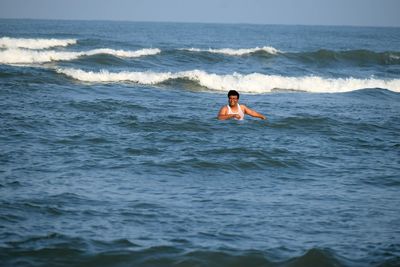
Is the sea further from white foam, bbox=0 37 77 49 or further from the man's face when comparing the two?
white foam, bbox=0 37 77 49

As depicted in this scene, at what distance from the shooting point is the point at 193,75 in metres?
22.0

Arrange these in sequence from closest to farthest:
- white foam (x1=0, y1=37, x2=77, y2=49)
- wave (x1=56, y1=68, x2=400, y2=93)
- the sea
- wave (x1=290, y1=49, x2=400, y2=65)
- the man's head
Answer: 1. the sea
2. the man's head
3. wave (x1=56, y1=68, x2=400, y2=93)
4. wave (x1=290, y1=49, x2=400, y2=65)
5. white foam (x1=0, y1=37, x2=77, y2=49)

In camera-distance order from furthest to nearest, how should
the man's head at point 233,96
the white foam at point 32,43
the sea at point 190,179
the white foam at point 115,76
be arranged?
the white foam at point 32,43
the white foam at point 115,76
the man's head at point 233,96
the sea at point 190,179

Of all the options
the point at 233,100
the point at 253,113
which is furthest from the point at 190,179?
the point at 253,113

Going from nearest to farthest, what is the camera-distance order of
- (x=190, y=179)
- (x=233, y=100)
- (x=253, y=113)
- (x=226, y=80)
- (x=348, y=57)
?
1. (x=190, y=179)
2. (x=233, y=100)
3. (x=253, y=113)
4. (x=226, y=80)
5. (x=348, y=57)

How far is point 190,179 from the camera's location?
9.05 m

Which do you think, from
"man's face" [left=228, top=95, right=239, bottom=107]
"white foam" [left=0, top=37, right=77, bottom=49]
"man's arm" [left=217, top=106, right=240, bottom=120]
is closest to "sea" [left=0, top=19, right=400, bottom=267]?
"man's arm" [left=217, top=106, right=240, bottom=120]

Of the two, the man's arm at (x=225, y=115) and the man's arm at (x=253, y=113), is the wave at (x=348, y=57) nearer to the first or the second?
the man's arm at (x=253, y=113)

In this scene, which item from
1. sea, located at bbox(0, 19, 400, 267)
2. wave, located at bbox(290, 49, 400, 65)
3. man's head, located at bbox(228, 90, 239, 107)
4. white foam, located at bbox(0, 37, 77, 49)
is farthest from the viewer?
white foam, located at bbox(0, 37, 77, 49)

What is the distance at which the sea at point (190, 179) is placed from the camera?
20.6 ft

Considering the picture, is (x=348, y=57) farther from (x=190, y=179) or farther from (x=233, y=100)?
(x=190, y=179)

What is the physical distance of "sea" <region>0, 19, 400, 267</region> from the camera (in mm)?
6281

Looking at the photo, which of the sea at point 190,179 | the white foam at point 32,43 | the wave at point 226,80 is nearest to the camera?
the sea at point 190,179

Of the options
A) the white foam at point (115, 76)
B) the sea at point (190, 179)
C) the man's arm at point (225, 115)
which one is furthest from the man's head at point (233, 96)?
the white foam at point (115, 76)
